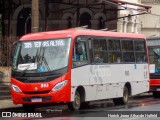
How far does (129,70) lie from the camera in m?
24.2

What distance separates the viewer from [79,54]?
20109mm

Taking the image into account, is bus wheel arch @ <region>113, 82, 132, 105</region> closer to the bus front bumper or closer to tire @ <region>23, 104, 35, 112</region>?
tire @ <region>23, 104, 35, 112</region>

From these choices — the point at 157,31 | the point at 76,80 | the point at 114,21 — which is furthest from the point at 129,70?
the point at 157,31

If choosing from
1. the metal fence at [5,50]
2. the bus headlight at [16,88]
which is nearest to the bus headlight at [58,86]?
the bus headlight at [16,88]

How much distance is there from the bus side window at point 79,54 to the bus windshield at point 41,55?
0.39 m

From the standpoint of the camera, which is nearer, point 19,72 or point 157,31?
point 19,72

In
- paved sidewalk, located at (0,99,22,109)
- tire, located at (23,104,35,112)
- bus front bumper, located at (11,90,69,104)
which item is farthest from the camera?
paved sidewalk, located at (0,99,22,109)

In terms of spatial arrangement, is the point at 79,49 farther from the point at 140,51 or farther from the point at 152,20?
the point at 152,20

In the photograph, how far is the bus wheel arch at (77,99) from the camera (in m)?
19.9

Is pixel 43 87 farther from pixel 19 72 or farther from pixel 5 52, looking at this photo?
pixel 5 52

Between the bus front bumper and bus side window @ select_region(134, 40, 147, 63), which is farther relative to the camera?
bus side window @ select_region(134, 40, 147, 63)

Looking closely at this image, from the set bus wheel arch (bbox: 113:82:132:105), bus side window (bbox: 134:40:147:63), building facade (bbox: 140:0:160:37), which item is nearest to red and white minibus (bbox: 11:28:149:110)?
bus wheel arch (bbox: 113:82:132:105)

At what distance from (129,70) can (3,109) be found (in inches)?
239

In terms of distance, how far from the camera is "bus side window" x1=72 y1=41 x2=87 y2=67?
19.8m
